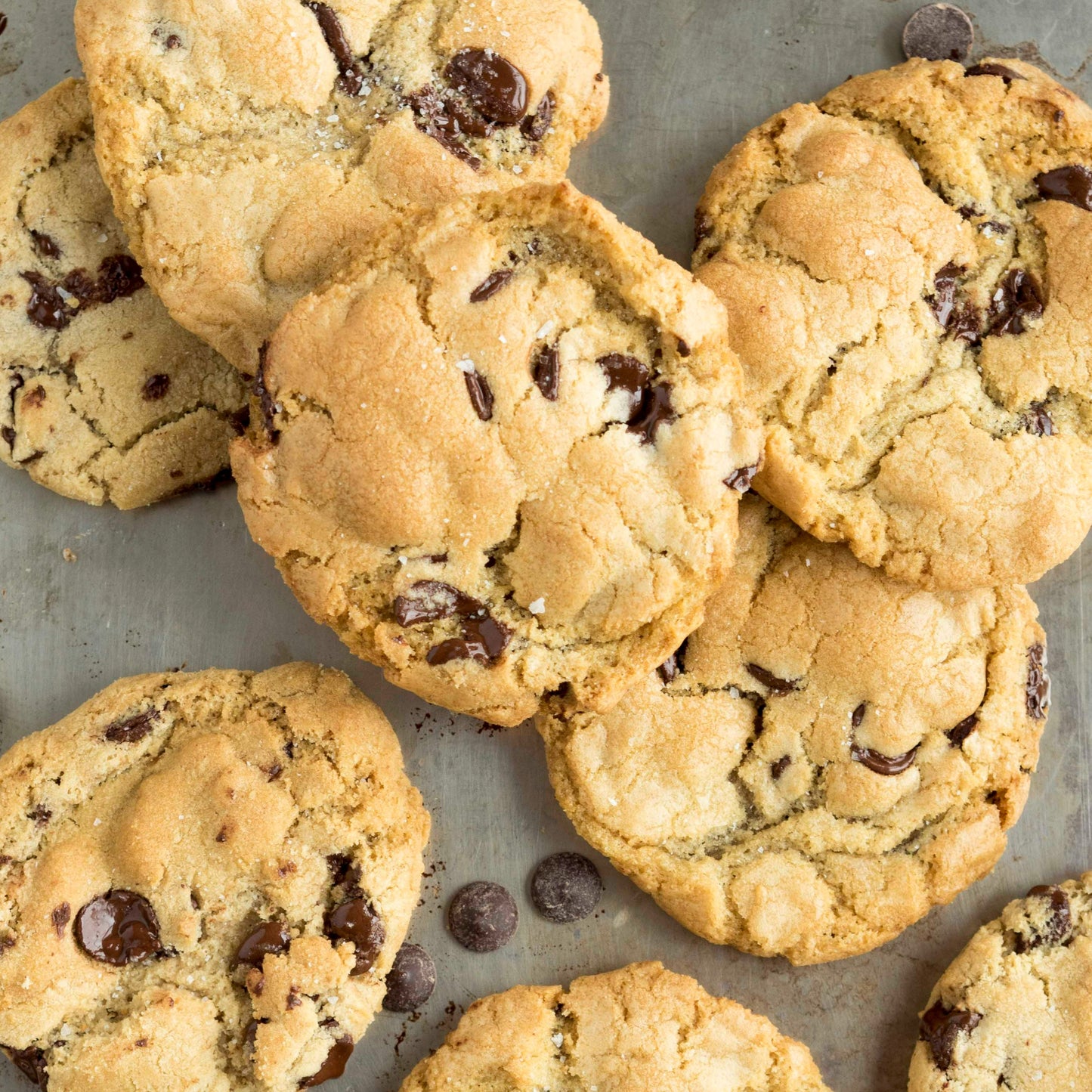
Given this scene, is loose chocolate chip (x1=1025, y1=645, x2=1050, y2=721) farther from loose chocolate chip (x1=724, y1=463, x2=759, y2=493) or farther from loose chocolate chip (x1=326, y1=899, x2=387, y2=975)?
loose chocolate chip (x1=326, y1=899, x2=387, y2=975)

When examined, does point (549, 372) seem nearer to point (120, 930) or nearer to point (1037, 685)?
point (1037, 685)

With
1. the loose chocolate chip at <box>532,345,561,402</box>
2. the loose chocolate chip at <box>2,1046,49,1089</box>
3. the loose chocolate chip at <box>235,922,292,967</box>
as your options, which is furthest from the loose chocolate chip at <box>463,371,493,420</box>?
the loose chocolate chip at <box>2,1046,49,1089</box>

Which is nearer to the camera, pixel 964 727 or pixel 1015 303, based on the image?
pixel 1015 303

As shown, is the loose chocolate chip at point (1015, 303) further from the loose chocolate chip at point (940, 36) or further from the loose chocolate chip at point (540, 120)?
the loose chocolate chip at point (540, 120)

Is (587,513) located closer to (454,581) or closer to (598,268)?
(454,581)

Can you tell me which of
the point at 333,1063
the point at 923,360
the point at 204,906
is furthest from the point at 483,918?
the point at 923,360

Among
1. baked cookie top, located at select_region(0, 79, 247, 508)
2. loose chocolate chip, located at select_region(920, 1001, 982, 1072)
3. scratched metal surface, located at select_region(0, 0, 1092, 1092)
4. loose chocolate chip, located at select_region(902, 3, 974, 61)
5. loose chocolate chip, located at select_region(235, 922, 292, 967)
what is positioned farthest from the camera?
loose chocolate chip, located at select_region(902, 3, 974, 61)
